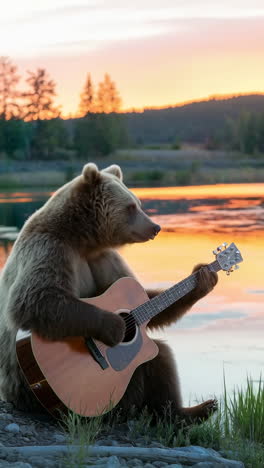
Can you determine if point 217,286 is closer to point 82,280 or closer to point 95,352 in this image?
point 82,280

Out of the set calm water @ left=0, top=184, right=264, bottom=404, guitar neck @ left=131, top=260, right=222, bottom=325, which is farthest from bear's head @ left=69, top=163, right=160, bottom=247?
guitar neck @ left=131, top=260, right=222, bottom=325

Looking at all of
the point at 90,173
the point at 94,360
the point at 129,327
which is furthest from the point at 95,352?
the point at 90,173

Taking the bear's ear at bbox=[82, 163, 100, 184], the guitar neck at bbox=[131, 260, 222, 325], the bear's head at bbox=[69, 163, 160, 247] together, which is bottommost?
the guitar neck at bbox=[131, 260, 222, 325]

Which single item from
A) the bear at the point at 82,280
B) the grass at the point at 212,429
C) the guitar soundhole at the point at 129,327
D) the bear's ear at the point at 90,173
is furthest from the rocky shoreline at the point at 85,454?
the bear's ear at the point at 90,173

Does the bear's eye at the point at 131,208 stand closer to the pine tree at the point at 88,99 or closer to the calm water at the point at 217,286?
the calm water at the point at 217,286

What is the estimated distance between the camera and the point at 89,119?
73.6 meters

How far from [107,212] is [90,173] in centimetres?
22

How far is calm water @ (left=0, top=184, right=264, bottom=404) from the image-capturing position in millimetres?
7383

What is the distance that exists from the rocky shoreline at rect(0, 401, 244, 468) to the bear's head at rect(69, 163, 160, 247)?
3.35 ft

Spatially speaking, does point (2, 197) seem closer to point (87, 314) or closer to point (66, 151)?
point (87, 314)

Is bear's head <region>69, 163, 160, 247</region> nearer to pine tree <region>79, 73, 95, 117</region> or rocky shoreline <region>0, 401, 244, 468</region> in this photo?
rocky shoreline <region>0, 401, 244, 468</region>

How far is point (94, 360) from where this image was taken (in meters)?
4.33

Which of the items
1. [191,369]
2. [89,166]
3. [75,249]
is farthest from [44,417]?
[191,369]

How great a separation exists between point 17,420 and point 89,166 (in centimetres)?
137
